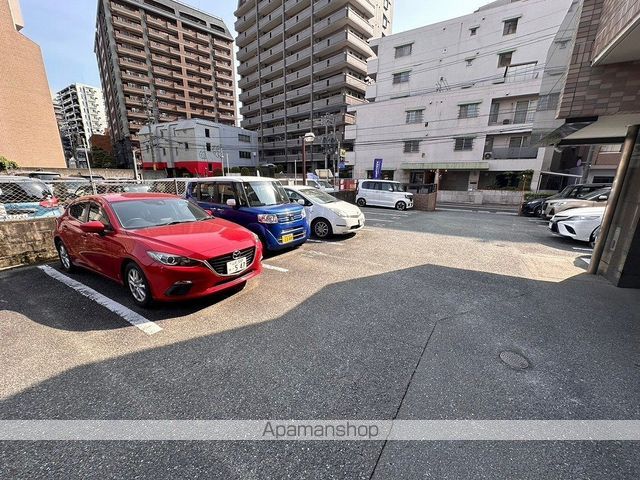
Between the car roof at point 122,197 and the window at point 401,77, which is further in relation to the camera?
the window at point 401,77

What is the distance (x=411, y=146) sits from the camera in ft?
78.3

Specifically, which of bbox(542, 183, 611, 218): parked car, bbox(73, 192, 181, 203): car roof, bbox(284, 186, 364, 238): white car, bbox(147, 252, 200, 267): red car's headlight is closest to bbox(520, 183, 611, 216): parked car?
bbox(542, 183, 611, 218): parked car

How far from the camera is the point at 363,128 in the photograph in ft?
85.7

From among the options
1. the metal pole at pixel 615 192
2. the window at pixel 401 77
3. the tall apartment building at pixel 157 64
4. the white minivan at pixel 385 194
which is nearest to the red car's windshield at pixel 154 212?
the metal pole at pixel 615 192

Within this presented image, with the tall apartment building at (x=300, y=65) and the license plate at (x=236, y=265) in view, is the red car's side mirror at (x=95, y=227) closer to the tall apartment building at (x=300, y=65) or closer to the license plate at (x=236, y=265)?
the license plate at (x=236, y=265)

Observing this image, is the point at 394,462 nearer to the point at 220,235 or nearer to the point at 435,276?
the point at 220,235

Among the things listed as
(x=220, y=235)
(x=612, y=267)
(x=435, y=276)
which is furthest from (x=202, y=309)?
(x=612, y=267)

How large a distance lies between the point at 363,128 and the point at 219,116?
122 ft

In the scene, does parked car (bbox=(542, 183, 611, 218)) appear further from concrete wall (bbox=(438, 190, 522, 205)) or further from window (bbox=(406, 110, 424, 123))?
window (bbox=(406, 110, 424, 123))

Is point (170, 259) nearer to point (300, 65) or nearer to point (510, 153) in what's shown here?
point (510, 153)

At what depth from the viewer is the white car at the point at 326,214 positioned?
7223 mm

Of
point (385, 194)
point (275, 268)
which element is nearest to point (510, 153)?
point (385, 194)

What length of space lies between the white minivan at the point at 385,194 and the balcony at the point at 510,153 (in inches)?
435

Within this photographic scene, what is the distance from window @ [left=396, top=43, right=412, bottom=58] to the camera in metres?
24.7
